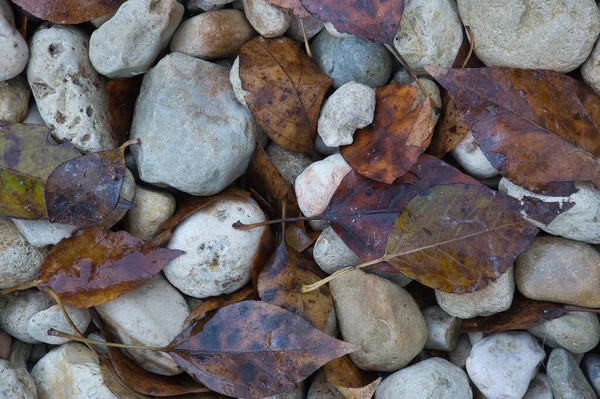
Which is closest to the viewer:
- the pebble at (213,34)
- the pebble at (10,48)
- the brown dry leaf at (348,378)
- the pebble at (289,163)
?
the brown dry leaf at (348,378)

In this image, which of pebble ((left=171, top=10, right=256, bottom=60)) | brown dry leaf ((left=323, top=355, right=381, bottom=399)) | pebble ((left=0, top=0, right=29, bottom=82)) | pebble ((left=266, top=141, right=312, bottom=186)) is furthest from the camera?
pebble ((left=266, top=141, right=312, bottom=186))

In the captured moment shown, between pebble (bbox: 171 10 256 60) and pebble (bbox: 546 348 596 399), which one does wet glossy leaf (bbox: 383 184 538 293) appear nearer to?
pebble (bbox: 546 348 596 399)

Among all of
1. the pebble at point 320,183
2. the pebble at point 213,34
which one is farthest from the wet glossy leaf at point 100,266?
the pebble at point 213,34

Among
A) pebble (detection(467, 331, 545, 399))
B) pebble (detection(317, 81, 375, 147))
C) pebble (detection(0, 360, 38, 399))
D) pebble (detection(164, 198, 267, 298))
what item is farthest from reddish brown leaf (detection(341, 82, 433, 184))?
pebble (detection(0, 360, 38, 399))

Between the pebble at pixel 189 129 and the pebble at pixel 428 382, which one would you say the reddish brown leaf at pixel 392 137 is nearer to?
the pebble at pixel 189 129

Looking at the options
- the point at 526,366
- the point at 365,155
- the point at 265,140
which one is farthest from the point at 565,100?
the point at 265,140

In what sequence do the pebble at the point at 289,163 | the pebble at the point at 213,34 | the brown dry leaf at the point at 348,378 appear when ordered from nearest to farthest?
1. the brown dry leaf at the point at 348,378
2. the pebble at the point at 213,34
3. the pebble at the point at 289,163

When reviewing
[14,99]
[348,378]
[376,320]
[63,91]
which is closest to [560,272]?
[376,320]
